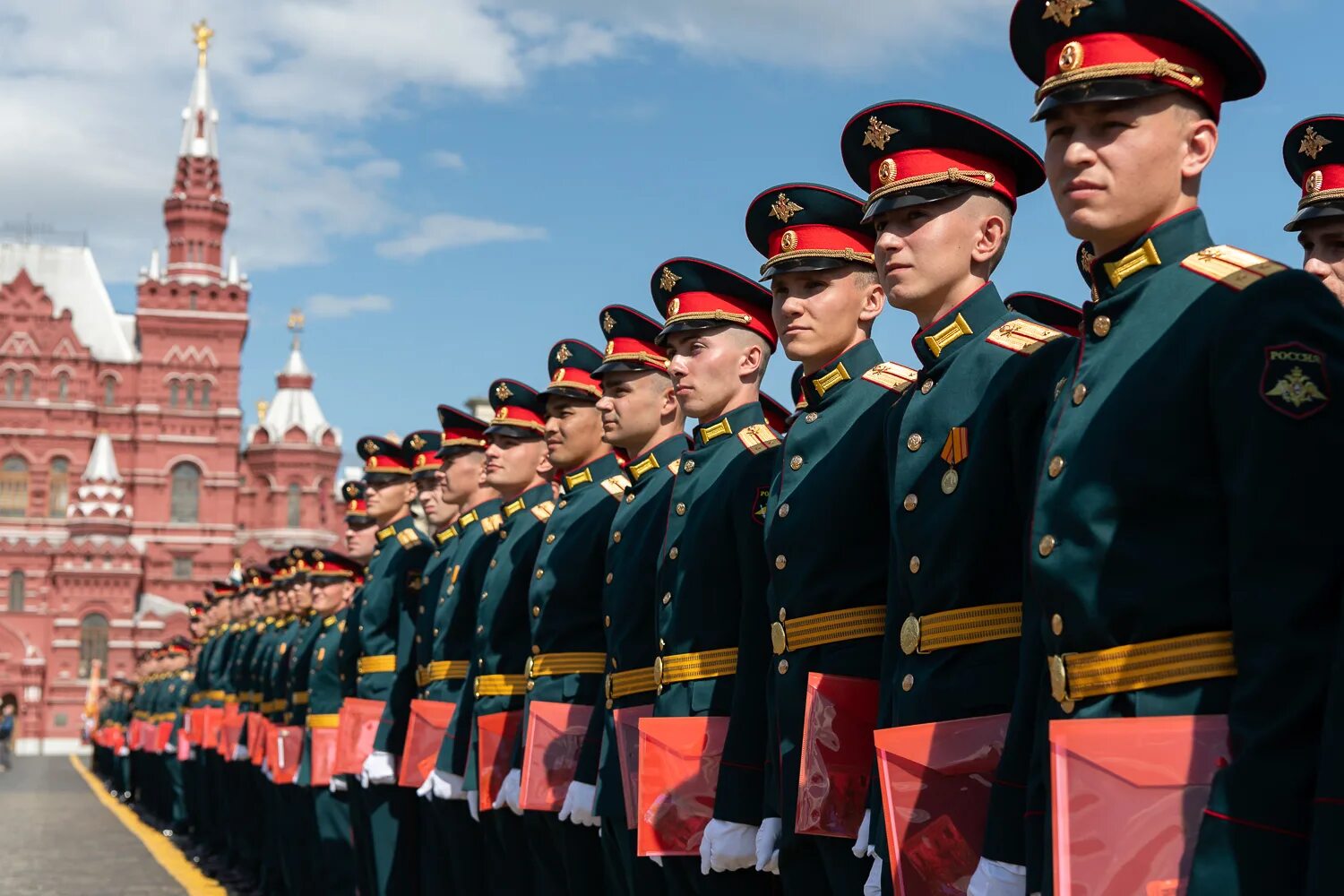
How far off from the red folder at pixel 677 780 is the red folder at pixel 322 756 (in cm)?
519

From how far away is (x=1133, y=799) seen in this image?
2.46m

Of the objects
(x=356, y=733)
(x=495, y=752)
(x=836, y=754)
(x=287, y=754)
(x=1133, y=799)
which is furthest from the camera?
(x=287, y=754)

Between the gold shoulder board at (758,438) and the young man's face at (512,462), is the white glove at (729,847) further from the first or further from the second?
the young man's face at (512,462)

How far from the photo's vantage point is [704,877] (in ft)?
14.8

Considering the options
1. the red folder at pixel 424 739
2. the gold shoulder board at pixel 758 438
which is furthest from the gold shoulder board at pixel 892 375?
the red folder at pixel 424 739

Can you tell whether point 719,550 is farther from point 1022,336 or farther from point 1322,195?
point 1322,195

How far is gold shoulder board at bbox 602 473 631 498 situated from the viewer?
616 cm

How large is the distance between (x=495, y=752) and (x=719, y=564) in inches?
79.2

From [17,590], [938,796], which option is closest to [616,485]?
[938,796]

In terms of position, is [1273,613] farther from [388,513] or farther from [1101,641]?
[388,513]

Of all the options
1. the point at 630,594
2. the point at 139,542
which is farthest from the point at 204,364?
the point at 630,594

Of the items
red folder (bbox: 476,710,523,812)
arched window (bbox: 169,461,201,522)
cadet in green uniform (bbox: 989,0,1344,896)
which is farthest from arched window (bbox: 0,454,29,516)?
cadet in green uniform (bbox: 989,0,1344,896)

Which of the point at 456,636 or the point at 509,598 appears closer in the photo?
the point at 509,598

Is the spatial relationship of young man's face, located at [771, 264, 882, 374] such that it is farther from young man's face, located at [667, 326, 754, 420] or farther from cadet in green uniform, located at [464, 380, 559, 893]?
cadet in green uniform, located at [464, 380, 559, 893]
